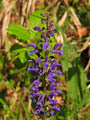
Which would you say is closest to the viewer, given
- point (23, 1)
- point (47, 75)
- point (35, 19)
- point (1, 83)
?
point (47, 75)

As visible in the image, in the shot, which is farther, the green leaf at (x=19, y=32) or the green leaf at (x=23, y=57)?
the green leaf at (x=23, y=57)

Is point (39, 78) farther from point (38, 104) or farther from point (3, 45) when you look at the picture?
point (3, 45)

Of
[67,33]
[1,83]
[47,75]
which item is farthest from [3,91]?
[47,75]

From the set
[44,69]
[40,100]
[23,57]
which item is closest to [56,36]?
[23,57]

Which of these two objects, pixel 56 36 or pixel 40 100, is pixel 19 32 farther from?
pixel 56 36

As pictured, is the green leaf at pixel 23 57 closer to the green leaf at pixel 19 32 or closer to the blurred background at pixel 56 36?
the green leaf at pixel 19 32

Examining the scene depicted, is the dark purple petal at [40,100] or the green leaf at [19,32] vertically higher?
the green leaf at [19,32]

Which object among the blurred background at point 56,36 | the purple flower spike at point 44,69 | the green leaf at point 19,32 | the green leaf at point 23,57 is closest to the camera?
the purple flower spike at point 44,69

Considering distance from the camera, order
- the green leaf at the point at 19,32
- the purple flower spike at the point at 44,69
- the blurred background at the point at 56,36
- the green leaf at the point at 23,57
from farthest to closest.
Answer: the blurred background at the point at 56,36
the green leaf at the point at 23,57
the green leaf at the point at 19,32
the purple flower spike at the point at 44,69

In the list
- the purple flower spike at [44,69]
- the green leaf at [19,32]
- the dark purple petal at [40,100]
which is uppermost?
the green leaf at [19,32]

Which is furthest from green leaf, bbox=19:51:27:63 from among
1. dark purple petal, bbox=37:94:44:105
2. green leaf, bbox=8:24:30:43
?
dark purple petal, bbox=37:94:44:105

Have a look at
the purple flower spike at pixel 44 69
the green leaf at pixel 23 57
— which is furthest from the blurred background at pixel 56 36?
the purple flower spike at pixel 44 69
